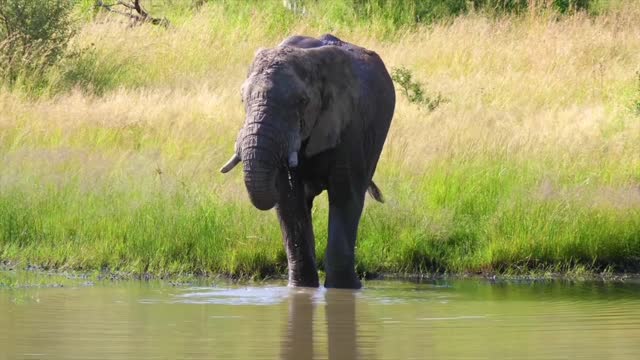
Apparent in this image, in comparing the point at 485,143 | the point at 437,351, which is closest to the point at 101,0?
the point at 485,143

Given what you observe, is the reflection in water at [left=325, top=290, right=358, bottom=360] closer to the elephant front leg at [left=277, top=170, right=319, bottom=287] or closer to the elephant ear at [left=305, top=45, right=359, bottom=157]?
the elephant front leg at [left=277, top=170, right=319, bottom=287]

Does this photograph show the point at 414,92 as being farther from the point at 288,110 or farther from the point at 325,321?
the point at 325,321

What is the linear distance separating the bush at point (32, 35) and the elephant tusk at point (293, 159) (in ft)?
26.9

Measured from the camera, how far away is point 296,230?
9.50 meters

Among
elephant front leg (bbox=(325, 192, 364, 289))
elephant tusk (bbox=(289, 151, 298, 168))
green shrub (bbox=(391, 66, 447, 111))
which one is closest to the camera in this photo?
elephant tusk (bbox=(289, 151, 298, 168))

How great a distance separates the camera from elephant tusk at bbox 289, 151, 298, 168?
853cm

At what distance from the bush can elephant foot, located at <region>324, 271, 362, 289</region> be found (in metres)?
7.56

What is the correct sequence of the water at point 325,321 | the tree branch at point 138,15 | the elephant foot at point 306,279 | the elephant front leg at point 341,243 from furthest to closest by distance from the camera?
the tree branch at point 138,15 < the elephant foot at point 306,279 < the elephant front leg at point 341,243 < the water at point 325,321

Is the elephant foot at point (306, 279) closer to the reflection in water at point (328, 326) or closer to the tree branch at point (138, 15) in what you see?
the reflection in water at point (328, 326)

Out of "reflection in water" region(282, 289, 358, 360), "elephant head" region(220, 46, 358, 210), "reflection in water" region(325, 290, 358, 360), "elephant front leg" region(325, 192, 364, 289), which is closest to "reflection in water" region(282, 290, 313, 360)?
"reflection in water" region(282, 289, 358, 360)

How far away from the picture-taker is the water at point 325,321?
23.2 feet

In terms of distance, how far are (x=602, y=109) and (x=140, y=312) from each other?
8.10 meters

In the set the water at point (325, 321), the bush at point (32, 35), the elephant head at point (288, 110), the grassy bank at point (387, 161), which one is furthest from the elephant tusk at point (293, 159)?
the bush at point (32, 35)

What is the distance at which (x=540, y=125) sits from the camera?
14867mm
